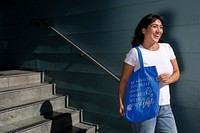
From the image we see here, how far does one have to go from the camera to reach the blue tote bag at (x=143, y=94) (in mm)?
1814

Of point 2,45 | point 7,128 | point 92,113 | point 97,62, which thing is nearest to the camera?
point 7,128

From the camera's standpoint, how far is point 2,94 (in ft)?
10.4

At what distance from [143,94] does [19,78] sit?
8.44 ft

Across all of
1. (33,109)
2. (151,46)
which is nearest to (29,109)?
(33,109)

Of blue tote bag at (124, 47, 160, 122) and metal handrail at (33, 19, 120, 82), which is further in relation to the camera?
metal handrail at (33, 19, 120, 82)

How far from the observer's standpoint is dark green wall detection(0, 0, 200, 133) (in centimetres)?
240

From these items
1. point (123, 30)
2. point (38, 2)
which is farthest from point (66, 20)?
point (123, 30)

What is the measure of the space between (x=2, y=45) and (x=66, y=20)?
6.46 ft

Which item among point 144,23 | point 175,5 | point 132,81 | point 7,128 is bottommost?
point 7,128

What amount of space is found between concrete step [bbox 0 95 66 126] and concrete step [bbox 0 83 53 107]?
120 millimetres

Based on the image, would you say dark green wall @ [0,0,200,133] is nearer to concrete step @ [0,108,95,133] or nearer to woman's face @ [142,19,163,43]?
concrete step @ [0,108,95,133]

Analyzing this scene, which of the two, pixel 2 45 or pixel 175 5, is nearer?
pixel 175 5

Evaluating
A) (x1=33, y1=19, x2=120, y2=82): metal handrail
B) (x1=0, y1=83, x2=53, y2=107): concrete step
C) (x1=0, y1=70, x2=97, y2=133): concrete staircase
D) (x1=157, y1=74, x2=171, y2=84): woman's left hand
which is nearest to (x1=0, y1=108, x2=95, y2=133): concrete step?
(x1=0, y1=70, x2=97, y2=133): concrete staircase

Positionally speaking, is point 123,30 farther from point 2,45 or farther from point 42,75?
point 2,45
